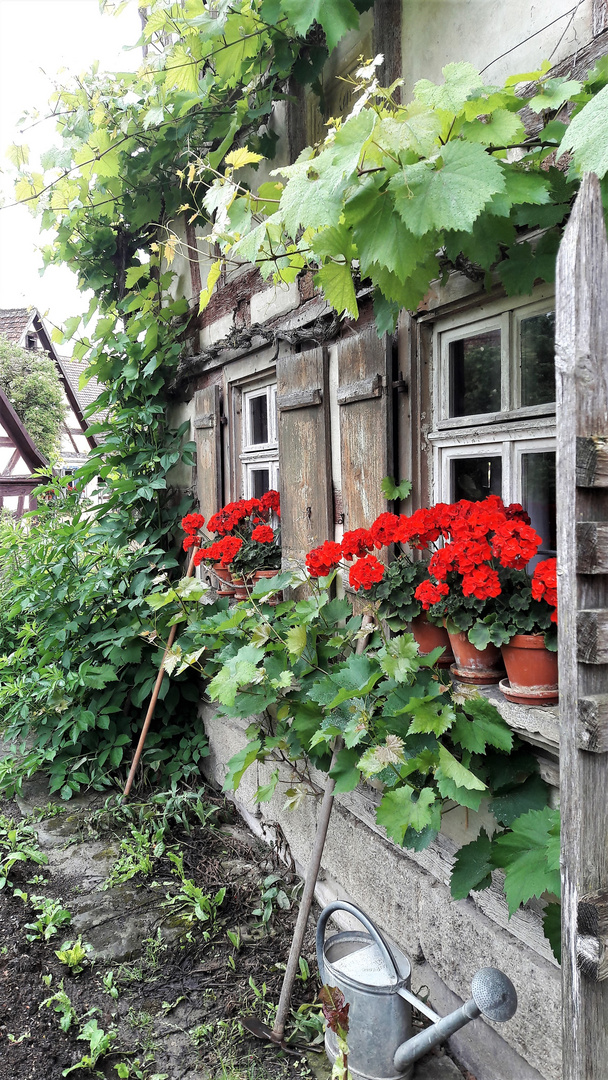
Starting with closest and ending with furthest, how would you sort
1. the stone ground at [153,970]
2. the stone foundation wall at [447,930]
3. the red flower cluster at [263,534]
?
1. the stone foundation wall at [447,930]
2. the stone ground at [153,970]
3. the red flower cluster at [263,534]

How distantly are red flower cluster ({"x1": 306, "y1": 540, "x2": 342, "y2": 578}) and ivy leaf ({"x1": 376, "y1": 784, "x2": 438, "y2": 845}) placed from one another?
78 cm

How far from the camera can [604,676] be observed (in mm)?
1146

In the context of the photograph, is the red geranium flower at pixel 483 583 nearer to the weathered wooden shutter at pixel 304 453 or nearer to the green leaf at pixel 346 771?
the green leaf at pixel 346 771

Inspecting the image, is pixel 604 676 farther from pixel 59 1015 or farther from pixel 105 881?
pixel 105 881

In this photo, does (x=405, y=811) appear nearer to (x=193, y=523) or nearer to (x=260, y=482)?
(x=193, y=523)

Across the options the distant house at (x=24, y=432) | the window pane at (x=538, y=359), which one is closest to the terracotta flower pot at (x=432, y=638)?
the window pane at (x=538, y=359)

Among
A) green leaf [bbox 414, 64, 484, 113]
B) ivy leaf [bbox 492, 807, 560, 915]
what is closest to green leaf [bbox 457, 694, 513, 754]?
ivy leaf [bbox 492, 807, 560, 915]

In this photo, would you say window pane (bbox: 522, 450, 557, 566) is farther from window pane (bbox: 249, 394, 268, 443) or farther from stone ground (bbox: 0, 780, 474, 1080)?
window pane (bbox: 249, 394, 268, 443)

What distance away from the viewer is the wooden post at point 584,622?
3.59ft

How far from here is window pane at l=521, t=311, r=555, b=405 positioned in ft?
6.34

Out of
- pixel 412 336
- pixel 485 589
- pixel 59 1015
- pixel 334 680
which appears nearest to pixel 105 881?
pixel 59 1015

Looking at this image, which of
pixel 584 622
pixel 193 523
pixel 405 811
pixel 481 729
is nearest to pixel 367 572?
pixel 481 729

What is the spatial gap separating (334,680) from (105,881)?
6.65 feet

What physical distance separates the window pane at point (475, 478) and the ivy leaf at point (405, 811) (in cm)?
96
